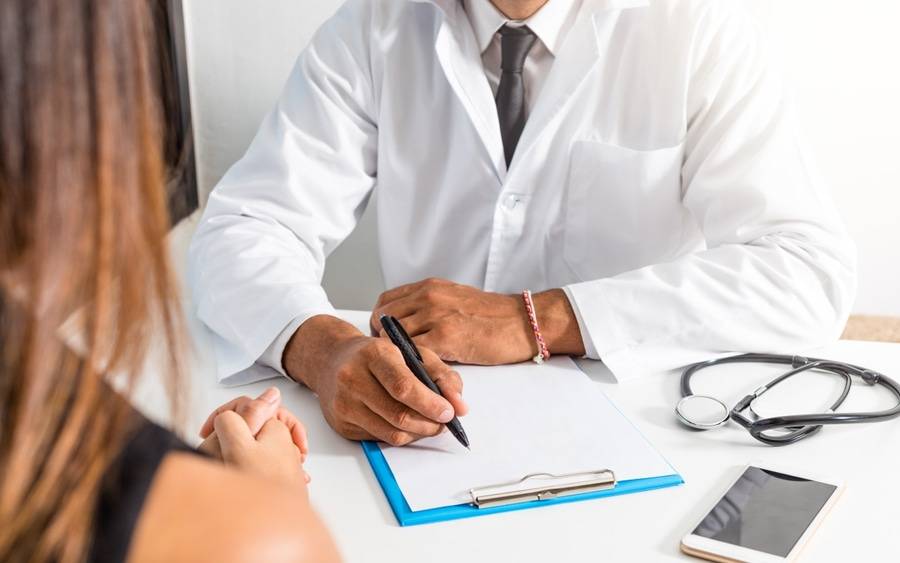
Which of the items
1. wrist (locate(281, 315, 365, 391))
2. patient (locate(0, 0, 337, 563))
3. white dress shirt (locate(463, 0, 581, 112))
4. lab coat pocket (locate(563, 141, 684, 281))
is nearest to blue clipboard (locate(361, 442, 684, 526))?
wrist (locate(281, 315, 365, 391))

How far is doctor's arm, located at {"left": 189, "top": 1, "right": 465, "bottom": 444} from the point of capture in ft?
3.82

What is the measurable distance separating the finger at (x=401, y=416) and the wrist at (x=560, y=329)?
30 centimetres

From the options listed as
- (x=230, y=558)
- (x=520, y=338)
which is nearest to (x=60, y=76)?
(x=230, y=558)

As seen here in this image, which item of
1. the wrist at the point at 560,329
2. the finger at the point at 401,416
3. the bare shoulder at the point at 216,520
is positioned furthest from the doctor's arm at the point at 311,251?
the bare shoulder at the point at 216,520

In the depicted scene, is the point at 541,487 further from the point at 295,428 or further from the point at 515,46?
the point at 515,46

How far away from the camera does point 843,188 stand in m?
2.58

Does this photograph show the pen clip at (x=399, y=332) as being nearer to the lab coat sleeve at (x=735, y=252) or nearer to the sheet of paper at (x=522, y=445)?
the sheet of paper at (x=522, y=445)

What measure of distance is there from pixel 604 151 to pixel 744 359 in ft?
1.66

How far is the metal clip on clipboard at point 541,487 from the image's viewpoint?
1010mm

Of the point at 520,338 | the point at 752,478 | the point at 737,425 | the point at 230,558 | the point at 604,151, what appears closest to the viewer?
the point at 230,558

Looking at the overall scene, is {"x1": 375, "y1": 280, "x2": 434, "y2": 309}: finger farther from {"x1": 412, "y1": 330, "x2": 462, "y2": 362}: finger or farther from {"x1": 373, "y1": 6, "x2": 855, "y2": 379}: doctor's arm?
{"x1": 412, "y1": 330, "x2": 462, "y2": 362}: finger

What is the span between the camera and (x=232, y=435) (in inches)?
39.3

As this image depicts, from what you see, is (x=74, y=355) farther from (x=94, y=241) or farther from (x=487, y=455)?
(x=487, y=455)

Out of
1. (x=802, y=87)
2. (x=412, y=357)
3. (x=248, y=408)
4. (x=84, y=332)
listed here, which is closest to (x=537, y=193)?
(x=412, y=357)
